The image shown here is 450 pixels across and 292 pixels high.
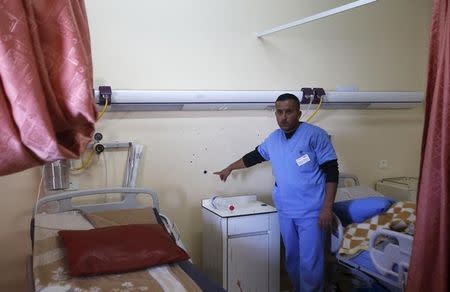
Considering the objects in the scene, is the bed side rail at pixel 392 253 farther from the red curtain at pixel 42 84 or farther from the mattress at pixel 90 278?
the red curtain at pixel 42 84

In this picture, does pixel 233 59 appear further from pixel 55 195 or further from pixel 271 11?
pixel 55 195

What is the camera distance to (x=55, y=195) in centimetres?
244

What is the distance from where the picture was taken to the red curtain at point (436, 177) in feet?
3.66

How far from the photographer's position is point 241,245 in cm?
275

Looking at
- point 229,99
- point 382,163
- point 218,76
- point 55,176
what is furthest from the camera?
point 382,163

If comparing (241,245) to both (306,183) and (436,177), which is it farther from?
(436,177)

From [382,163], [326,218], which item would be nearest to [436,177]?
[326,218]

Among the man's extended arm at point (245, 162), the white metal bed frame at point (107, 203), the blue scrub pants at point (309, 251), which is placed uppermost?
the man's extended arm at point (245, 162)

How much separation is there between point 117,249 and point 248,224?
3.48 ft

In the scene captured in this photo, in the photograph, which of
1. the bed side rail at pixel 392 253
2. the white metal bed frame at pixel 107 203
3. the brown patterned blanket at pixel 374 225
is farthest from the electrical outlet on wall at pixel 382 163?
the white metal bed frame at pixel 107 203

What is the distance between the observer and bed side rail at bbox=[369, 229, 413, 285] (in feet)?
6.97

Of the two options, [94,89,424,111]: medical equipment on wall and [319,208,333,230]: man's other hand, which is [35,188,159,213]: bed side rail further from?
[319,208,333,230]: man's other hand

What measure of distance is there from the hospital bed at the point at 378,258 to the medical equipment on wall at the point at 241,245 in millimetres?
475

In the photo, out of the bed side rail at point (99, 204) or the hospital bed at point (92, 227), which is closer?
the hospital bed at point (92, 227)
